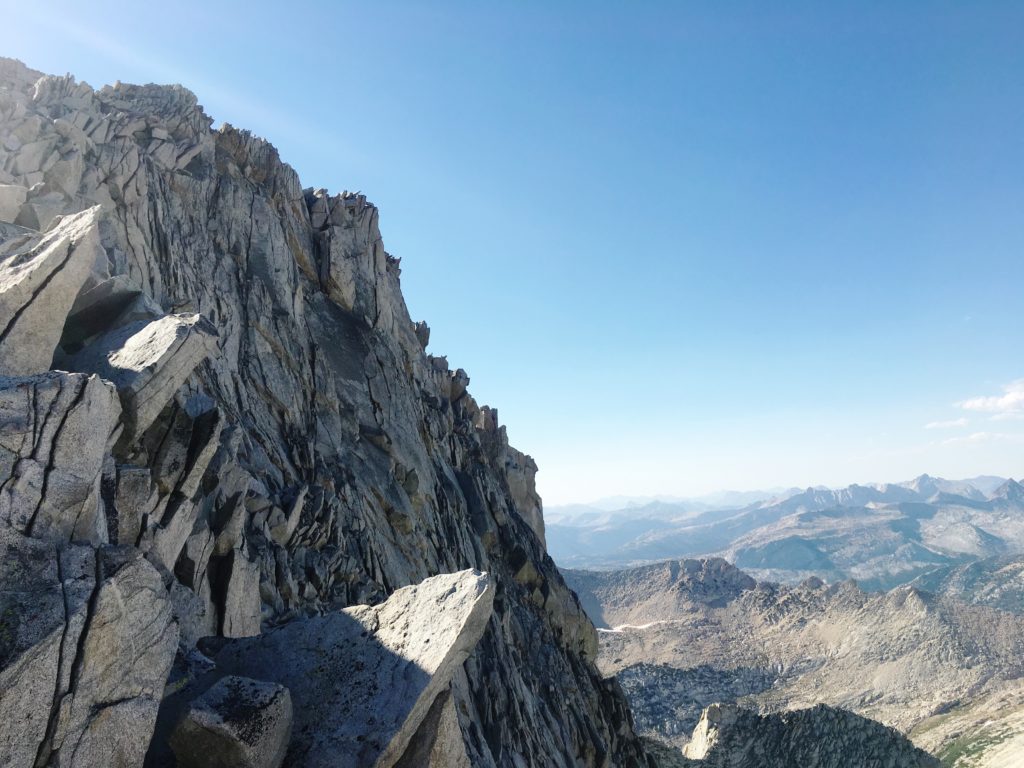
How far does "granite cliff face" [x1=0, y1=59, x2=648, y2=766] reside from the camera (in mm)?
10719

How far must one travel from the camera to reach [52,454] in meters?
11.7

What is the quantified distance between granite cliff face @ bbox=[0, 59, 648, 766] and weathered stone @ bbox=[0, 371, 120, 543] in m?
0.04

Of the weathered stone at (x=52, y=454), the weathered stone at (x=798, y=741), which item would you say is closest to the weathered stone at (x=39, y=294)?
the weathered stone at (x=52, y=454)

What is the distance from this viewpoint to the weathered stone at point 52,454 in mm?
10953

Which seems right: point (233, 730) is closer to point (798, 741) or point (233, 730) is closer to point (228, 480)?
point (228, 480)

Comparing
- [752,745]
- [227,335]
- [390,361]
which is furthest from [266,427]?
[752,745]

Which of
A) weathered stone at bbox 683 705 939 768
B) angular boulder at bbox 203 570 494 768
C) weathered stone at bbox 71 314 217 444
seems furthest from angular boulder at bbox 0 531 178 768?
weathered stone at bbox 683 705 939 768

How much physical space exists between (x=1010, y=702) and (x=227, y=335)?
210 meters

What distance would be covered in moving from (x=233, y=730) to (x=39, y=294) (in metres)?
11.6

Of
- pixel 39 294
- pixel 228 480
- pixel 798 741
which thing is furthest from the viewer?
pixel 798 741

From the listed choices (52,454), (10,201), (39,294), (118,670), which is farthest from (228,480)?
(10,201)

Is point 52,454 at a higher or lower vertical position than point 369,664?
higher

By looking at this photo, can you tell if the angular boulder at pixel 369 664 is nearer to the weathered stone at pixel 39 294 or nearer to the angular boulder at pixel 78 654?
the angular boulder at pixel 78 654

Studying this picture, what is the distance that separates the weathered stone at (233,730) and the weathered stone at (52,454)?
4.07 meters
